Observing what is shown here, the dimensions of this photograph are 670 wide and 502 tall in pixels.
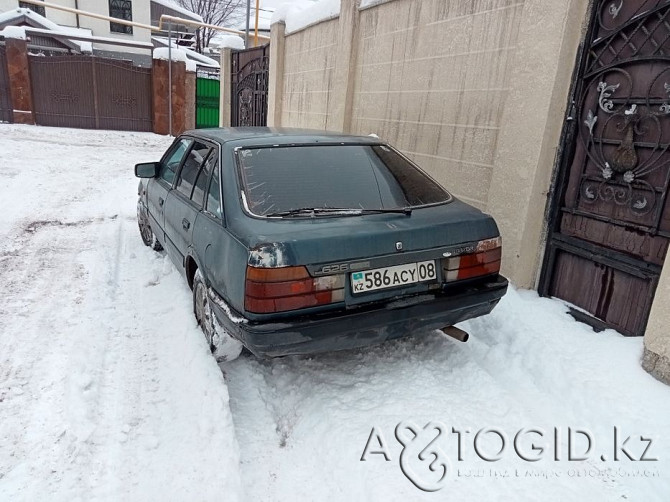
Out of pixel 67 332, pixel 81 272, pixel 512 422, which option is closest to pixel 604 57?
pixel 512 422

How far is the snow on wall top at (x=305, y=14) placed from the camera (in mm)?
7461

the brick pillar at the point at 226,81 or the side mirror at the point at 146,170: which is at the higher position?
the brick pillar at the point at 226,81

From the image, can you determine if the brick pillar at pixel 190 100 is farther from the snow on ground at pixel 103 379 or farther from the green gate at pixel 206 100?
the snow on ground at pixel 103 379

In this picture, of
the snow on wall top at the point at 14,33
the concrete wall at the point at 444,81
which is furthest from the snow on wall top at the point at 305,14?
the snow on wall top at the point at 14,33

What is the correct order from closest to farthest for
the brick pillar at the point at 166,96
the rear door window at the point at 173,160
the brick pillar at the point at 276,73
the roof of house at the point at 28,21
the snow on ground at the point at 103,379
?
1. the snow on ground at the point at 103,379
2. the rear door window at the point at 173,160
3. the brick pillar at the point at 276,73
4. the brick pillar at the point at 166,96
5. the roof of house at the point at 28,21

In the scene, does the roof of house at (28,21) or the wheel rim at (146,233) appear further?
the roof of house at (28,21)

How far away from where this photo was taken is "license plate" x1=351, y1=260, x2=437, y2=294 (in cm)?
254

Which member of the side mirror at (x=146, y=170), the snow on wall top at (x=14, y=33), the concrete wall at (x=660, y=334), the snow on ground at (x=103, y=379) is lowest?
the snow on ground at (x=103, y=379)

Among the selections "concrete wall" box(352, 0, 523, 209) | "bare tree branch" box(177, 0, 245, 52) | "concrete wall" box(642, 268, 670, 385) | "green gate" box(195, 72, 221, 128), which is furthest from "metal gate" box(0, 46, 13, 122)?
"bare tree branch" box(177, 0, 245, 52)

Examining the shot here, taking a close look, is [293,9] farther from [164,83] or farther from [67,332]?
[164,83]

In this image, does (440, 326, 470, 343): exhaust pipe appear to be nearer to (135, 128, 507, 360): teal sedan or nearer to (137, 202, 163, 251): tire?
(135, 128, 507, 360): teal sedan

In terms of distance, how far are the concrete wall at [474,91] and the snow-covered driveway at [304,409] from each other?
0.96m

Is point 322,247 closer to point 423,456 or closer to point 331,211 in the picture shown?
point 331,211

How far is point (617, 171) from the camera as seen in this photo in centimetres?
338
